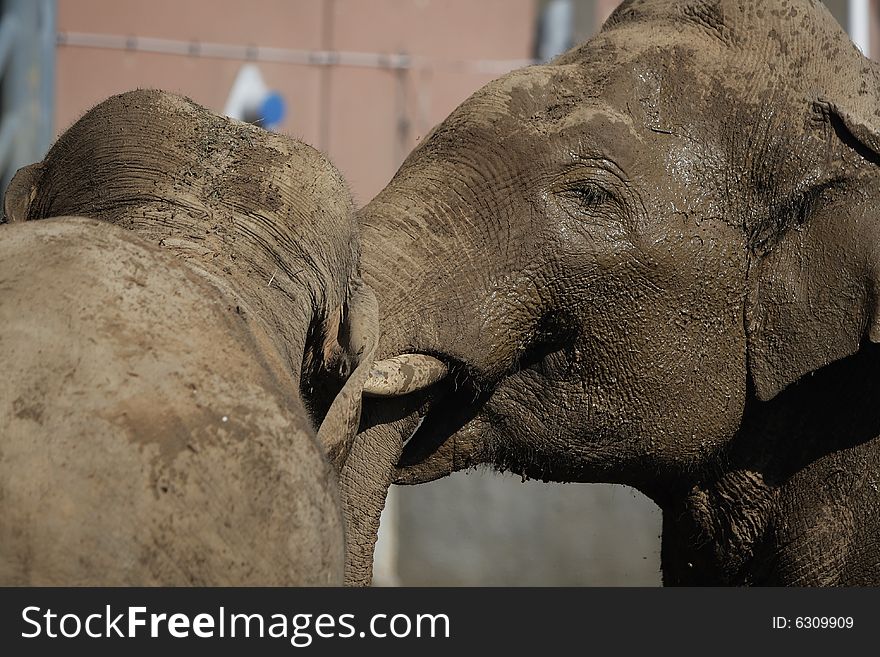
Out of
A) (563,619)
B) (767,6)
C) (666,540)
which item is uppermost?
(767,6)

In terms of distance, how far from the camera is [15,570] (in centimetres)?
120

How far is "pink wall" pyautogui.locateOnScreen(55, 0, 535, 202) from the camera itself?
756 cm

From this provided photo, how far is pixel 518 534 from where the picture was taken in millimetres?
7535

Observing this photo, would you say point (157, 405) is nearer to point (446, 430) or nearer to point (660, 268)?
point (446, 430)

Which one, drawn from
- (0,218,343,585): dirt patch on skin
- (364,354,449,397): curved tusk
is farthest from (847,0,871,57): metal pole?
(0,218,343,585): dirt patch on skin

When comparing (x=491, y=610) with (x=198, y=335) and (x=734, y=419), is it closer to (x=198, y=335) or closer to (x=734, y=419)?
(x=198, y=335)

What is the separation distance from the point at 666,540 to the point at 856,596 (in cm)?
114

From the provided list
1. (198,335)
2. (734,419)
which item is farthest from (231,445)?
(734,419)

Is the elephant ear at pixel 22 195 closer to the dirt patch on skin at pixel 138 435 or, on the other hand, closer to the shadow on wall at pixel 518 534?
the dirt patch on skin at pixel 138 435

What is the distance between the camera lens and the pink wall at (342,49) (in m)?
7.56

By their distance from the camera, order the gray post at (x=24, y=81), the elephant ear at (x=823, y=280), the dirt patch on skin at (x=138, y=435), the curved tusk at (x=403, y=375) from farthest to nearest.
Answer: the gray post at (x=24, y=81)
the elephant ear at (x=823, y=280)
the curved tusk at (x=403, y=375)
the dirt patch on skin at (x=138, y=435)

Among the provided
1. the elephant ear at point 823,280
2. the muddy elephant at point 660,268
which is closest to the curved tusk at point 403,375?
the muddy elephant at point 660,268

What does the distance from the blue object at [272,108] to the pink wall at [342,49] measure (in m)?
0.08

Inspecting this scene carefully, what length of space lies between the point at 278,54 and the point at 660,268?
5024mm
